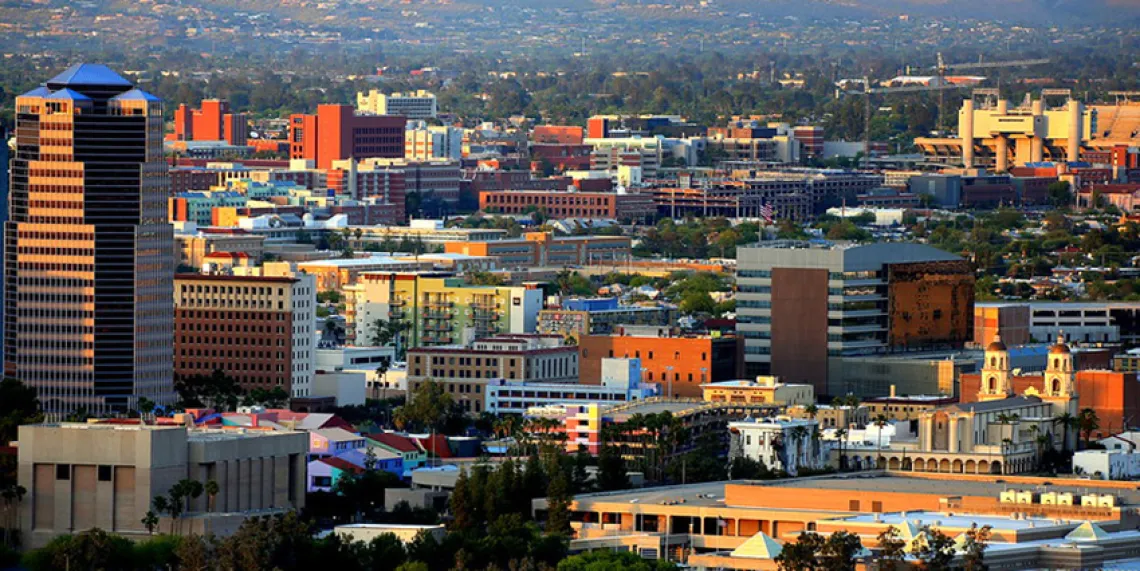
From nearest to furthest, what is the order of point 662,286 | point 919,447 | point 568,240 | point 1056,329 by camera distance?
1. point 919,447
2. point 1056,329
3. point 662,286
4. point 568,240

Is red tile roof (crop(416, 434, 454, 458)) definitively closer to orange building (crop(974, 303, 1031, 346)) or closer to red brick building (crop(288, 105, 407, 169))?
orange building (crop(974, 303, 1031, 346))

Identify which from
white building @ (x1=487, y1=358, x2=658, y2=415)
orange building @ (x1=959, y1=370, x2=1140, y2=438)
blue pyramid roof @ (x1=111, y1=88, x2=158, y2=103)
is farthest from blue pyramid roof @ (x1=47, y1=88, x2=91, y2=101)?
orange building @ (x1=959, y1=370, x2=1140, y2=438)

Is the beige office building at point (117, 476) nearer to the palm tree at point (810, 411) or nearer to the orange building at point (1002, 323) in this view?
the palm tree at point (810, 411)

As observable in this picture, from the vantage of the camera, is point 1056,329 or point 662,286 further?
point 662,286

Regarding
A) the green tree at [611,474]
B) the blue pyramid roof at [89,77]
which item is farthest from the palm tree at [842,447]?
the blue pyramid roof at [89,77]

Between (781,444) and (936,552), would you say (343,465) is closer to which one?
(781,444)

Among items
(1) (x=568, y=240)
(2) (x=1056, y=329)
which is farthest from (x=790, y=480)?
(1) (x=568, y=240)

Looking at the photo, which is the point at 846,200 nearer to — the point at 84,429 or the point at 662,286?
the point at 662,286
